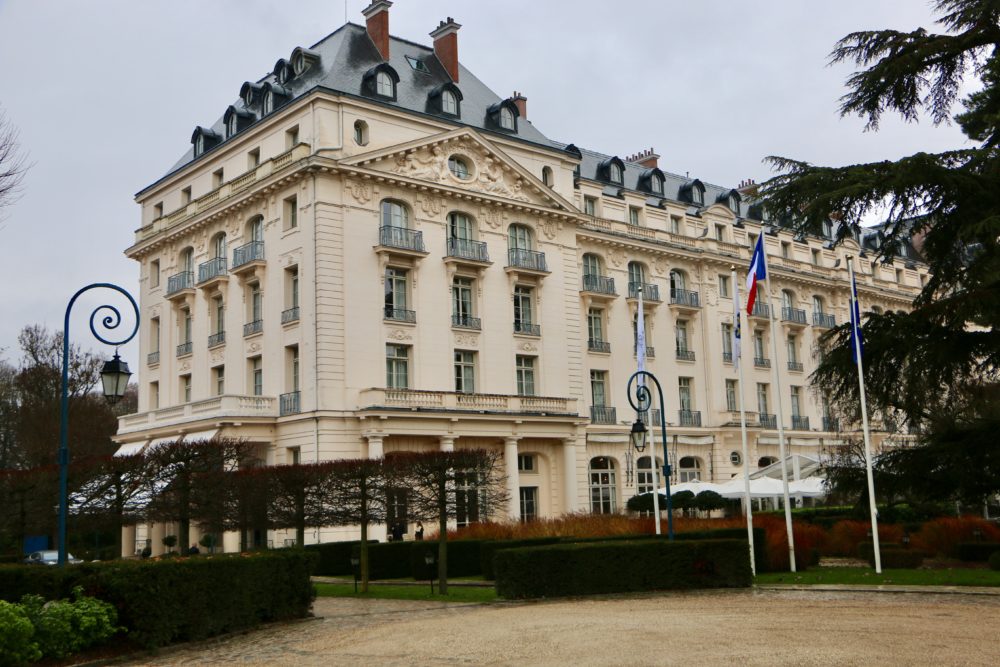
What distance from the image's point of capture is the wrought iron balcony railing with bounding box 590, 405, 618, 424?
48072 mm

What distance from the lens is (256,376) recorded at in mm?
41281

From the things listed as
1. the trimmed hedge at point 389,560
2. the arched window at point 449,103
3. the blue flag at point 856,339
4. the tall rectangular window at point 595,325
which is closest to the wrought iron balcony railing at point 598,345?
the tall rectangular window at point 595,325

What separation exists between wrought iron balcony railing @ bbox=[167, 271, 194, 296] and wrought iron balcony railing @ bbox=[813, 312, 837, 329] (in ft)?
116

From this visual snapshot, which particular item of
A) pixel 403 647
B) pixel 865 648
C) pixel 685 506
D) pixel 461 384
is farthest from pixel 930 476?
pixel 461 384

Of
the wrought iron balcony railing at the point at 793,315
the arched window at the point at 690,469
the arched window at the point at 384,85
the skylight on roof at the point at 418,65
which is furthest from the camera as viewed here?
the wrought iron balcony railing at the point at 793,315

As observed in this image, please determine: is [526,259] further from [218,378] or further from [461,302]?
[218,378]

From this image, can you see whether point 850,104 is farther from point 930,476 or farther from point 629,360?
point 629,360

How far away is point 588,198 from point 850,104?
28.7 m

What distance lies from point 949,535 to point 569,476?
59.7 feet

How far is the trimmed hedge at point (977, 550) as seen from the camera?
2617 centimetres

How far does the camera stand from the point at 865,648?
12414 mm

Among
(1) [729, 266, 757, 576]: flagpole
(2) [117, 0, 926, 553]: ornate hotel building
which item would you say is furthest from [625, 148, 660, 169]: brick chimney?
(1) [729, 266, 757, 576]: flagpole

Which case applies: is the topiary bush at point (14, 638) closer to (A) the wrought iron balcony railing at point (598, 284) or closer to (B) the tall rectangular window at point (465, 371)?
(B) the tall rectangular window at point (465, 371)

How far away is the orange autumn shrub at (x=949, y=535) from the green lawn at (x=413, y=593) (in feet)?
39.9
